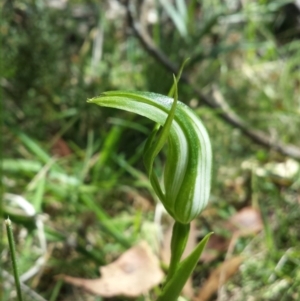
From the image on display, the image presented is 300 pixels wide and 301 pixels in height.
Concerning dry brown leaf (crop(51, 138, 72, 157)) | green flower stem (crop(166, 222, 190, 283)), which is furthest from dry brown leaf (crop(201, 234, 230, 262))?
green flower stem (crop(166, 222, 190, 283))

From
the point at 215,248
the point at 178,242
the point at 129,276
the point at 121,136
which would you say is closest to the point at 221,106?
the point at 121,136

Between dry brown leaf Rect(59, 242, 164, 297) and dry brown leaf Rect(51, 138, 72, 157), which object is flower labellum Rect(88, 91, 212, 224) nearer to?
dry brown leaf Rect(59, 242, 164, 297)

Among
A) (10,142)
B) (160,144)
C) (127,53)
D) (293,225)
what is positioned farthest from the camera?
(127,53)

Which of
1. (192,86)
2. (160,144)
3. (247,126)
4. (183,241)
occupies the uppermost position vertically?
(160,144)

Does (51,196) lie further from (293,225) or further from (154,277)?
(293,225)

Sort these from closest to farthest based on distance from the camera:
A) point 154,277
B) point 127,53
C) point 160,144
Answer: point 160,144
point 154,277
point 127,53

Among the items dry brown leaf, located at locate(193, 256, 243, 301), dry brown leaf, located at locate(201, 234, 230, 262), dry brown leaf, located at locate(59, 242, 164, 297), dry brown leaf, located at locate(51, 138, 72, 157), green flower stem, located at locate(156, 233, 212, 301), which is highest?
green flower stem, located at locate(156, 233, 212, 301)

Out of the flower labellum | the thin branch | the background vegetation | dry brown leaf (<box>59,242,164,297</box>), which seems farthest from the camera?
the thin branch

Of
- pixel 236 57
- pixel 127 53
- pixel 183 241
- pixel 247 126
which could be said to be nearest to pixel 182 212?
pixel 183 241

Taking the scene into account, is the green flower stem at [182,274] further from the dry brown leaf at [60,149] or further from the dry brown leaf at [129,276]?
the dry brown leaf at [60,149]
